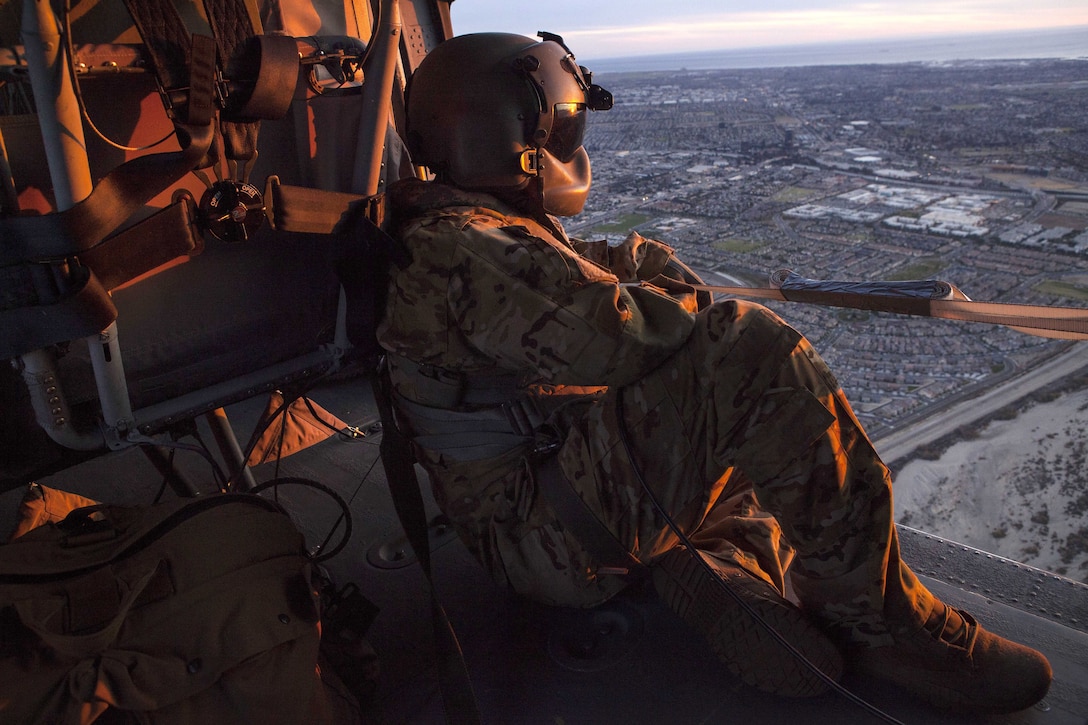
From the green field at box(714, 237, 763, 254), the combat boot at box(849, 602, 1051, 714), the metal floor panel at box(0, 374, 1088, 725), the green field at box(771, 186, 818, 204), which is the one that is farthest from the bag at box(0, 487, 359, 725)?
the green field at box(771, 186, 818, 204)

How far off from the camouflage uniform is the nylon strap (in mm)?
337

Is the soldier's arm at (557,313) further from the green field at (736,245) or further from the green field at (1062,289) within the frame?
the green field at (736,245)

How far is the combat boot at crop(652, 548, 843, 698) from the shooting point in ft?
4.66

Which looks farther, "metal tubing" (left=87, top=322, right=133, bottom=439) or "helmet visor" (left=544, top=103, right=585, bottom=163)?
"helmet visor" (left=544, top=103, right=585, bottom=163)

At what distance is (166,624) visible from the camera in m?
1.20

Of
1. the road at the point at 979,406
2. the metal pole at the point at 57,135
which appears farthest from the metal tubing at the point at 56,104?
the road at the point at 979,406

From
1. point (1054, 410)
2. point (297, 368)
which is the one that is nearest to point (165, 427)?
point (297, 368)

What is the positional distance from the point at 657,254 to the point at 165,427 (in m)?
1.32

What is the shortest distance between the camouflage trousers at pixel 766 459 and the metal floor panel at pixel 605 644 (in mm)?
248

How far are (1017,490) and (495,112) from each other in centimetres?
463

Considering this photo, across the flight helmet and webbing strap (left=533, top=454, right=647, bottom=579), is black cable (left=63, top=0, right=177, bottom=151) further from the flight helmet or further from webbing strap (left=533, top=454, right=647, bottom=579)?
webbing strap (left=533, top=454, right=647, bottom=579)

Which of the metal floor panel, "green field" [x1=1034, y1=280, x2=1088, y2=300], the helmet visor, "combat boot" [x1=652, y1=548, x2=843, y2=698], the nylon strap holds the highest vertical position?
the helmet visor

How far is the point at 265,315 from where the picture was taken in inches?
64.6

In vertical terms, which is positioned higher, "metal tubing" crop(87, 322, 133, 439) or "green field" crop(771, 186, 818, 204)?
"metal tubing" crop(87, 322, 133, 439)
